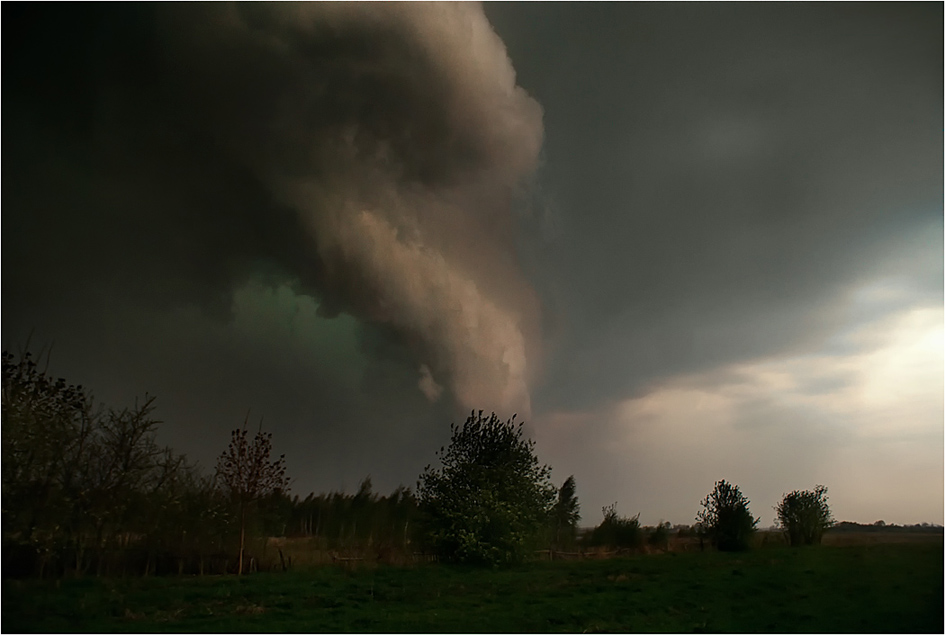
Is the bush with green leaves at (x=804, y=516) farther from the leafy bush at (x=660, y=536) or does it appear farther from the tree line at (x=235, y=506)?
the leafy bush at (x=660, y=536)

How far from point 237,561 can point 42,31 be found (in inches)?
830

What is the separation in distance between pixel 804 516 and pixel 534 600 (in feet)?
43.1

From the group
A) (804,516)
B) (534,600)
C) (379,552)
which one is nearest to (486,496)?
(379,552)

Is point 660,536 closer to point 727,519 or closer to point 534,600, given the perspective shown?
point 727,519

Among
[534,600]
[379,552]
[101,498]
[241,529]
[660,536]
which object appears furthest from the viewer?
[660,536]

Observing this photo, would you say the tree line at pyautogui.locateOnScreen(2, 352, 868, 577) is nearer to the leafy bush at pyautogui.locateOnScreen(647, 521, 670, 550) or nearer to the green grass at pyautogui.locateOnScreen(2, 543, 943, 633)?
the leafy bush at pyautogui.locateOnScreen(647, 521, 670, 550)

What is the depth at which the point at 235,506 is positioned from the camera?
73.1 feet

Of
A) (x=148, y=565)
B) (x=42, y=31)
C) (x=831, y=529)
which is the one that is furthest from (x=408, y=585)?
(x=42, y=31)

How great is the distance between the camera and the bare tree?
22.2m

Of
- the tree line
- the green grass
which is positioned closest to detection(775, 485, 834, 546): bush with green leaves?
the tree line

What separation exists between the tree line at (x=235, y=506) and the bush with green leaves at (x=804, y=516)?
49 millimetres

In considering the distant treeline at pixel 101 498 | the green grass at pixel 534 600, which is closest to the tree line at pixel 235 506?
the distant treeline at pixel 101 498

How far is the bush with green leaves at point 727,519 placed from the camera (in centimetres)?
2464

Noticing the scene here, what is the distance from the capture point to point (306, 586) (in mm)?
18562
